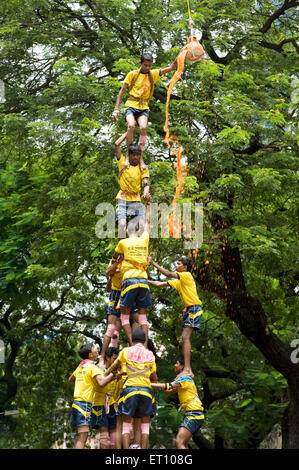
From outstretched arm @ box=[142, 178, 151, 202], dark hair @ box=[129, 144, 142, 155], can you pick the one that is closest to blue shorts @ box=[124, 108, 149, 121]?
dark hair @ box=[129, 144, 142, 155]

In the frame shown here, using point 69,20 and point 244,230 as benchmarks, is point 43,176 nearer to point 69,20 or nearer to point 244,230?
point 69,20

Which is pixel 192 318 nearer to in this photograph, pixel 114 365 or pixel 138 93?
pixel 114 365

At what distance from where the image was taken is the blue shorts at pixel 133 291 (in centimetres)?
931

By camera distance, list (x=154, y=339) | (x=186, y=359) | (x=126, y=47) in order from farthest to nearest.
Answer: (x=154, y=339) → (x=126, y=47) → (x=186, y=359)

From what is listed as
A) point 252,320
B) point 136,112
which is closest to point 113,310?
point 136,112

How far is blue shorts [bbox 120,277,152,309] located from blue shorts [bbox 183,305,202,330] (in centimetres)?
85

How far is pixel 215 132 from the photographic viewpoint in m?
14.1

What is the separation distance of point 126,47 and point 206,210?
4.29 meters

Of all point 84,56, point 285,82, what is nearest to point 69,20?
point 84,56

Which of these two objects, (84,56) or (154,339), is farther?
(154,339)

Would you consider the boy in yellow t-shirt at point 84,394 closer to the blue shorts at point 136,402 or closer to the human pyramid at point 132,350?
the human pyramid at point 132,350

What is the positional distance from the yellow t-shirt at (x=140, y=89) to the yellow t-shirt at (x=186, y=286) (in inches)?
97.1

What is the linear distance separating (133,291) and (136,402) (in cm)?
157

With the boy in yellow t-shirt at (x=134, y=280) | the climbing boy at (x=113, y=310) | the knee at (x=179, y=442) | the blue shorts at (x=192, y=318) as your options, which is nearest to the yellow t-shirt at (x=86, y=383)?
the boy in yellow t-shirt at (x=134, y=280)
